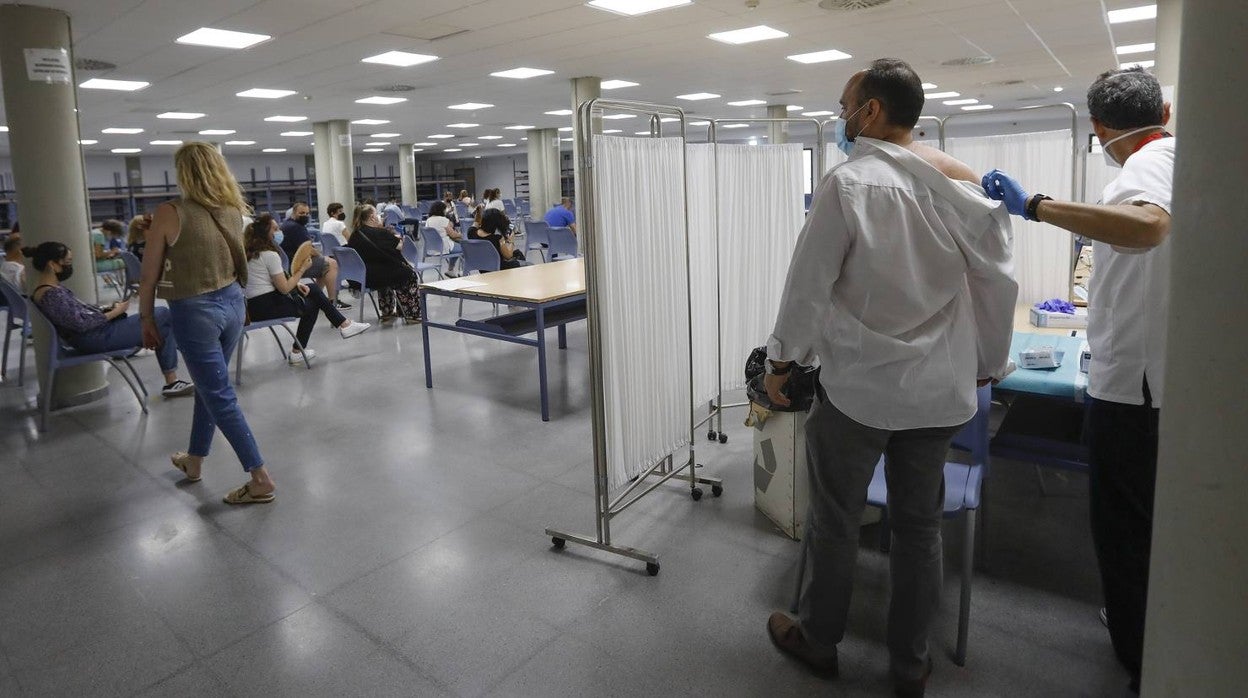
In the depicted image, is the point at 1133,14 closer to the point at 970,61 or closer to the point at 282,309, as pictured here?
the point at 970,61

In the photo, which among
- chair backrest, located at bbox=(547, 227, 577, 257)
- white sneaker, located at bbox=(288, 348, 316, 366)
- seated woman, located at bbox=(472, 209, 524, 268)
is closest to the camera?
white sneaker, located at bbox=(288, 348, 316, 366)

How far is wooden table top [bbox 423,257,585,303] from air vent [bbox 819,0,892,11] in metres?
2.92

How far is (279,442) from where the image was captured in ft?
13.3

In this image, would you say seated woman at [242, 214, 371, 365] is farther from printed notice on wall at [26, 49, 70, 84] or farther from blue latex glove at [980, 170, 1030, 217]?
blue latex glove at [980, 170, 1030, 217]

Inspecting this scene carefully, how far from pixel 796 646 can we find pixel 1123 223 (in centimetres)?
128

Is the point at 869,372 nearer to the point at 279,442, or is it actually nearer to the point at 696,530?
the point at 696,530

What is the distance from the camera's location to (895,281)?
1664 millimetres

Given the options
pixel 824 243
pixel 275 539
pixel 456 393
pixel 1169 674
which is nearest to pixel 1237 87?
pixel 1169 674

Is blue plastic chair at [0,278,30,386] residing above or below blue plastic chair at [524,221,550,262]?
below

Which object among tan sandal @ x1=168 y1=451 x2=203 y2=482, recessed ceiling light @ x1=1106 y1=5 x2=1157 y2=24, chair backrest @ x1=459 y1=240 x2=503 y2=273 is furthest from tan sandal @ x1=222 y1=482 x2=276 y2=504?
recessed ceiling light @ x1=1106 y1=5 x2=1157 y2=24

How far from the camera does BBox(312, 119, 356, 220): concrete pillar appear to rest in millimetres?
13992

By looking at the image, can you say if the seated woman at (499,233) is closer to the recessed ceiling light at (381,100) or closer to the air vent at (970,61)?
the recessed ceiling light at (381,100)

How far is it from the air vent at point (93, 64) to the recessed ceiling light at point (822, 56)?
707cm

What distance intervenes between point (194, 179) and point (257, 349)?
3.75 m
